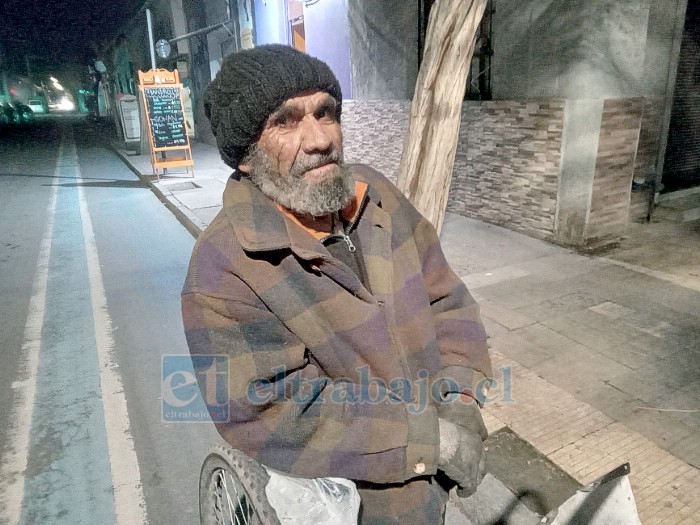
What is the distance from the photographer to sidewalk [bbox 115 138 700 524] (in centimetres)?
287

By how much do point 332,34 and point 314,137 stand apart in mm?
10939

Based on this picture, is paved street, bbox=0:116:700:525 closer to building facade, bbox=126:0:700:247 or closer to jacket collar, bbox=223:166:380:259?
building facade, bbox=126:0:700:247

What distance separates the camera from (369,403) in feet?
4.87

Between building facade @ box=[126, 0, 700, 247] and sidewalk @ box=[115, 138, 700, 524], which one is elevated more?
building facade @ box=[126, 0, 700, 247]

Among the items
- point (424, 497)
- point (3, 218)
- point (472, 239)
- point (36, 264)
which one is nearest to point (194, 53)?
point (3, 218)

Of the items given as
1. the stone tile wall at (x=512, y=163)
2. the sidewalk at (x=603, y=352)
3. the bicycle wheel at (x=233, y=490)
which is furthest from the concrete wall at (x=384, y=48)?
the bicycle wheel at (x=233, y=490)

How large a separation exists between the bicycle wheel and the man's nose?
3.54 ft

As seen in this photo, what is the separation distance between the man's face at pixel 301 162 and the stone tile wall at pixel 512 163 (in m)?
5.23

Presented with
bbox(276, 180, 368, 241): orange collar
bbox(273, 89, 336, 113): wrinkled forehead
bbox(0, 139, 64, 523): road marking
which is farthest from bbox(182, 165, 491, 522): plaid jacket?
bbox(0, 139, 64, 523): road marking

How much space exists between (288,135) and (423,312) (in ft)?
2.56

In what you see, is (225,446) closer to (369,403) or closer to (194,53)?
(369,403)

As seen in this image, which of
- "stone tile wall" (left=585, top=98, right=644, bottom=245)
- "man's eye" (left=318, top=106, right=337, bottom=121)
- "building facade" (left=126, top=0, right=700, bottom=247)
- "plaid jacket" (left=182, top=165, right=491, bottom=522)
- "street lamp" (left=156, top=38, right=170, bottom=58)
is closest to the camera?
"plaid jacket" (left=182, top=165, right=491, bottom=522)

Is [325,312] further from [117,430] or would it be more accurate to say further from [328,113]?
[117,430]

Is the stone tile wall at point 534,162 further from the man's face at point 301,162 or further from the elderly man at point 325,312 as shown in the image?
the man's face at point 301,162
